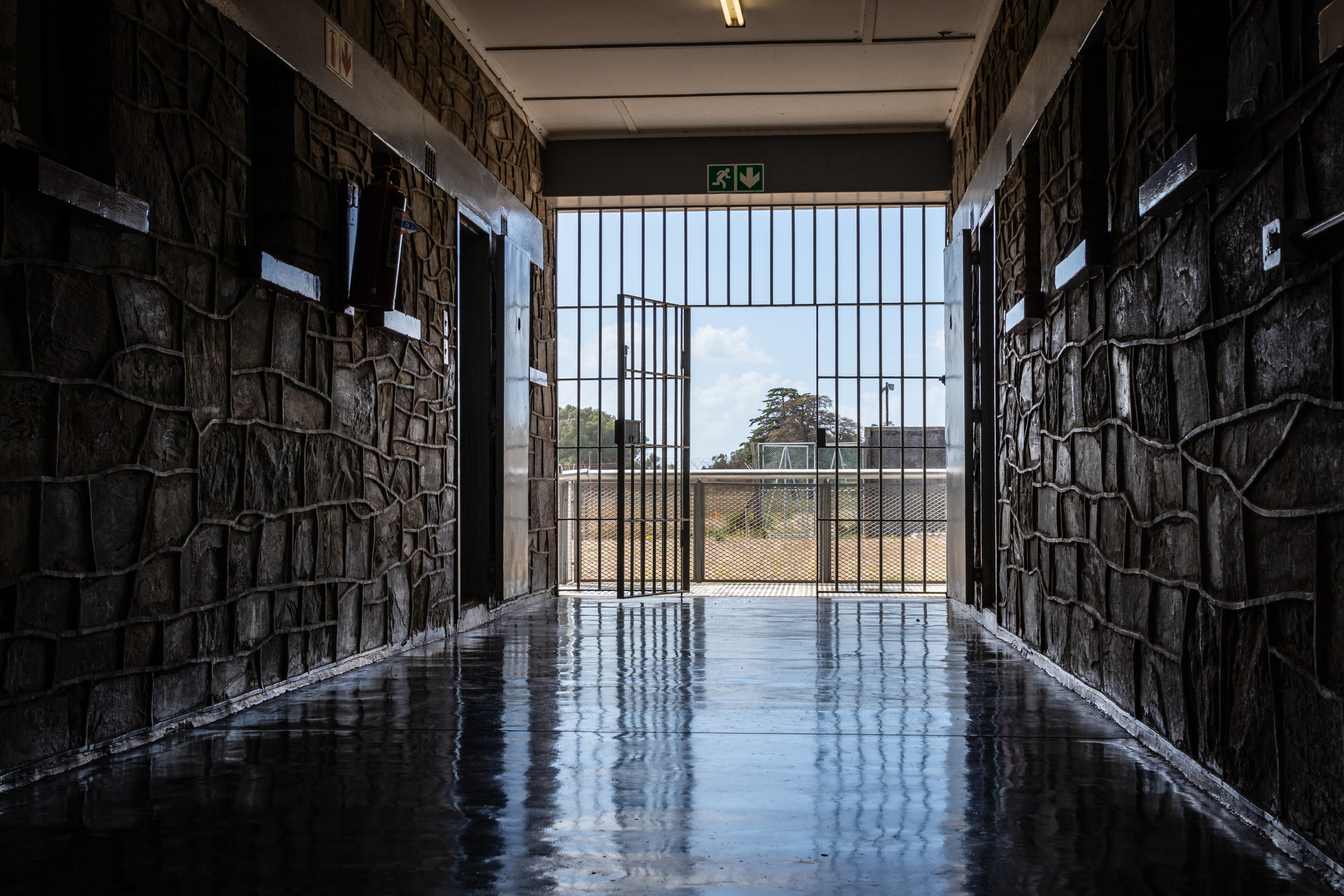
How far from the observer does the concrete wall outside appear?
2080 mm

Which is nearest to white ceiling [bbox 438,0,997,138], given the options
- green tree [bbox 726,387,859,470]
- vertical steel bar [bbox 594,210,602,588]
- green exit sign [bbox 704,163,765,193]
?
green exit sign [bbox 704,163,765,193]

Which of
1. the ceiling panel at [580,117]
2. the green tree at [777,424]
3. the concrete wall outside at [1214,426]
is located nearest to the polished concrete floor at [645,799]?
the concrete wall outside at [1214,426]

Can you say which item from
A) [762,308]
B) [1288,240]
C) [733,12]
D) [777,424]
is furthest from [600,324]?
[1288,240]

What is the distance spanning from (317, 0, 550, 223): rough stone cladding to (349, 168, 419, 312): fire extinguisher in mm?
729

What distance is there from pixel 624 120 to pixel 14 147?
5.66m

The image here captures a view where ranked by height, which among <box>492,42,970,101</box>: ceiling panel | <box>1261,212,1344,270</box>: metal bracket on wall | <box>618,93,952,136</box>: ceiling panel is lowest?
<box>1261,212,1344,270</box>: metal bracket on wall

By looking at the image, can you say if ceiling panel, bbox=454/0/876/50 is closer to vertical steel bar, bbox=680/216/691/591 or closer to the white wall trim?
vertical steel bar, bbox=680/216/691/591

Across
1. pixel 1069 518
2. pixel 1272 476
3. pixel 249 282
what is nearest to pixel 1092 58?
pixel 1069 518

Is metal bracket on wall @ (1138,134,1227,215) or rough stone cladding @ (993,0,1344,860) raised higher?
metal bracket on wall @ (1138,134,1227,215)

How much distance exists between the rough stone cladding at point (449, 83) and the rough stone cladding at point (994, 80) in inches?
113

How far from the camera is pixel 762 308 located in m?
8.77

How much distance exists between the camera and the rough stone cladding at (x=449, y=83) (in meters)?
5.00

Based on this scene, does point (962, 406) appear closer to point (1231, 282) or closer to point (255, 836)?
point (1231, 282)

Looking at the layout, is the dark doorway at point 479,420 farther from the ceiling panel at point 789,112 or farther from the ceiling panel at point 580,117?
the ceiling panel at point 789,112
